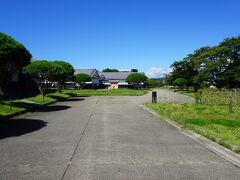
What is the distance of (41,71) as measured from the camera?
34.6 meters

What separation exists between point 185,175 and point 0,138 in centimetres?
661

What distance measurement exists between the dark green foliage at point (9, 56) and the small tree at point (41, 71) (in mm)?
10876

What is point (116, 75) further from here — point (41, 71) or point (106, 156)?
point (106, 156)

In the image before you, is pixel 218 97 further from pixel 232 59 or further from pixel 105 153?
pixel 232 59

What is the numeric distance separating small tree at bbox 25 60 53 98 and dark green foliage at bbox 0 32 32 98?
35.7 ft

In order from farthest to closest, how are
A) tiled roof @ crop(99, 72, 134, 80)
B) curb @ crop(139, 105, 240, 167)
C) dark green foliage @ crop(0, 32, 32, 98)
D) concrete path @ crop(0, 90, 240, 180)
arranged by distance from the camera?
tiled roof @ crop(99, 72, 134, 80)
dark green foliage @ crop(0, 32, 32, 98)
curb @ crop(139, 105, 240, 167)
concrete path @ crop(0, 90, 240, 180)

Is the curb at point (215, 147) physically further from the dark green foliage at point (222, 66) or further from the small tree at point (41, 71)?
the dark green foliage at point (222, 66)

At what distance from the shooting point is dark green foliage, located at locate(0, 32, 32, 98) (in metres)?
19.5

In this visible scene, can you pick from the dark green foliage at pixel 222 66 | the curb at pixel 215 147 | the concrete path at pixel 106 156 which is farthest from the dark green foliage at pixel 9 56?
the dark green foliage at pixel 222 66

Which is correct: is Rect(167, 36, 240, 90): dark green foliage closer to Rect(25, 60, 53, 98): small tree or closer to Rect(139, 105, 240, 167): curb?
Rect(25, 60, 53, 98): small tree

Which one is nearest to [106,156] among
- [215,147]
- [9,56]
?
[215,147]

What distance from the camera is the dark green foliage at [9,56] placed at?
19.5 meters

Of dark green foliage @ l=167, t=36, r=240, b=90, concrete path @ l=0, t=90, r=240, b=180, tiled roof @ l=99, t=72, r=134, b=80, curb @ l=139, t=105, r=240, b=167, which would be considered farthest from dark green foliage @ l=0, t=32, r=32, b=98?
tiled roof @ l=99, t=72, r=134, b=80

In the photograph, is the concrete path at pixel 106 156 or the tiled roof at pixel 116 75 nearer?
the concrete path at pixel 106 156
